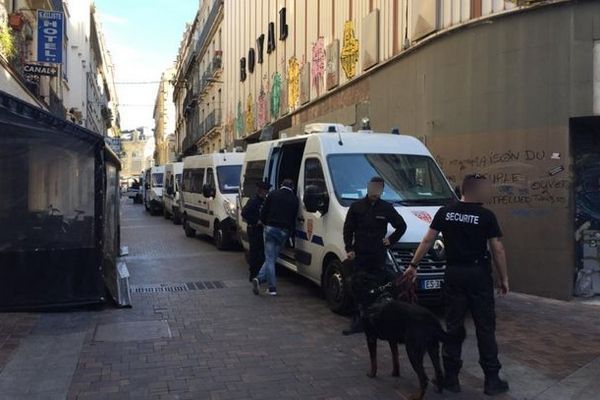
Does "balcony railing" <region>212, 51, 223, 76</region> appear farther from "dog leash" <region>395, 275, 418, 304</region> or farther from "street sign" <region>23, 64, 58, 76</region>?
"dog leash" <region>395, 275, 418, 304</region>

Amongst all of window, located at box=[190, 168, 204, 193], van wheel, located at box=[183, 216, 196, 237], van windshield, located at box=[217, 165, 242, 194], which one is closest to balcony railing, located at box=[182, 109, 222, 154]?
van wheel, located at box=[183, 216, 196, 237]

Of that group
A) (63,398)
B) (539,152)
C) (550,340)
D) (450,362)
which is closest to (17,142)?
(63,398)

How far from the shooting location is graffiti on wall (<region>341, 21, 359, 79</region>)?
1645 centimetres

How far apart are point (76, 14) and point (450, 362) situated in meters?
38.7

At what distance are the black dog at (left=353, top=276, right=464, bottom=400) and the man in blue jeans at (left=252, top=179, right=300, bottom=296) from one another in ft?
11.7

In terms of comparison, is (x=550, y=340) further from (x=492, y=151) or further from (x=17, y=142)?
(x=17, y=142)

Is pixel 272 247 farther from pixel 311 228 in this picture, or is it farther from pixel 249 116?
pixel 249 116

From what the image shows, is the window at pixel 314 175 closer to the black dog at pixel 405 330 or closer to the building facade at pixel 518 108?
the building facade at pixel 518 108

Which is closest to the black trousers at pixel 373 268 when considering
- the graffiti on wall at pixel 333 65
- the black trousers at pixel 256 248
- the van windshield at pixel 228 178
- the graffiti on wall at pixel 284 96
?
the black trousers at pixel 256 248

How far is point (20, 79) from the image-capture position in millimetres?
16234

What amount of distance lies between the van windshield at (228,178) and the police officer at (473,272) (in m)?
10.1

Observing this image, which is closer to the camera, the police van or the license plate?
the license plate

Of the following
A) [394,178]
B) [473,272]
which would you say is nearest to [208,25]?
[394,178]

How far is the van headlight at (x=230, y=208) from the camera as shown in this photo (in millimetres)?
14625
